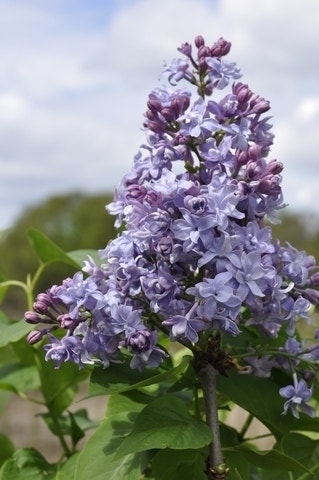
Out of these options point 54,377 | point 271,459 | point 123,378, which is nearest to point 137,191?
point 123,378

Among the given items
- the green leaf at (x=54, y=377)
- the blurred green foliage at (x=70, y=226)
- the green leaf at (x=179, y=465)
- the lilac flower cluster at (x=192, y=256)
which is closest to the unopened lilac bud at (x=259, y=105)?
the lilac flower cluster at (x=192, y=256)

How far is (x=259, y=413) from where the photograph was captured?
0.96 metres

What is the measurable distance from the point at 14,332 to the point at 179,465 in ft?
0.85

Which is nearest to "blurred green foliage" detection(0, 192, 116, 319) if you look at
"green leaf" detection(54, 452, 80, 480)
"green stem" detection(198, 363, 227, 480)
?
"green leaf" detection(54, 452, 80, 480)

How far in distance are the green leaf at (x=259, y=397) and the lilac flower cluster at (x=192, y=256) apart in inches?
1.4

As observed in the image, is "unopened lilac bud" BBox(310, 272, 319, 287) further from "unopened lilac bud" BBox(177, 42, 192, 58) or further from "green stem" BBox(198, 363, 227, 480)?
"unopened lilac bud" BBox(177, 42, 192, 58)

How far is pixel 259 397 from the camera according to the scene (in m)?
0.97

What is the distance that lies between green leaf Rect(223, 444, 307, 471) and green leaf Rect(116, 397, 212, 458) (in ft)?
0.17

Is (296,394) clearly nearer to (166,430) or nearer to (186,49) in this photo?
(166,430)

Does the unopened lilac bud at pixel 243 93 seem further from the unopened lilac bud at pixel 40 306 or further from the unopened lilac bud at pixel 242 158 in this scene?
the unopened lilac bud at pixel 40 306

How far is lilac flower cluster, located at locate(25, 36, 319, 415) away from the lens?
2.70 feet

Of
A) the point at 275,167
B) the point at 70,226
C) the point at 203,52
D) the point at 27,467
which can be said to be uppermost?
the point at 70,226

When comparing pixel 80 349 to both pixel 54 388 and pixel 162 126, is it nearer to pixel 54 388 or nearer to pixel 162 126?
pixel 162 126

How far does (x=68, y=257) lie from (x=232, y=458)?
399mm
